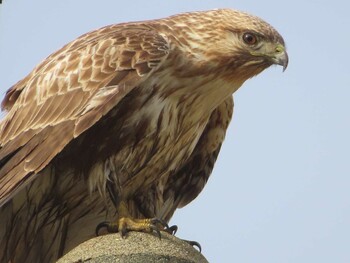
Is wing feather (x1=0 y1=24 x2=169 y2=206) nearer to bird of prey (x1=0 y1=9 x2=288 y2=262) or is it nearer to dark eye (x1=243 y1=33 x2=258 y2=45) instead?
bird of prey (x1=0 y1=9 x2=288 y2=262)

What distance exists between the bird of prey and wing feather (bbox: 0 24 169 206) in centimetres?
1

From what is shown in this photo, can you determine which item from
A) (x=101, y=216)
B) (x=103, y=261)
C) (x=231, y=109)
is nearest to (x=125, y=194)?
(x=101, y=216)

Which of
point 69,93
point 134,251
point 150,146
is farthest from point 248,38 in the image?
point 134,251

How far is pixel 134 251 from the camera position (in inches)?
235

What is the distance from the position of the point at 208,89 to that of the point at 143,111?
2.56 ft

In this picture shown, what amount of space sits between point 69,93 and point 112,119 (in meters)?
0.50

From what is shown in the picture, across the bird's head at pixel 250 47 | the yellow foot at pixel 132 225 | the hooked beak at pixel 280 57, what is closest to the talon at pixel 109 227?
the yellow foot at pixel 132 225

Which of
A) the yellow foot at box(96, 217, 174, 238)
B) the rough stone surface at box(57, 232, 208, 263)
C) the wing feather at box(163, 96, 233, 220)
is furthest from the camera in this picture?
the wing feather at box(163, 96, 233, 220)

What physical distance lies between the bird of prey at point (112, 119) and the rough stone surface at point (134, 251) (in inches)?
46.5

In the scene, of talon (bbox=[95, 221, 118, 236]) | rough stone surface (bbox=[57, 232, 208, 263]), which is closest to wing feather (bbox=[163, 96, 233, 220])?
talon (bbox=[95, 221, 118, 236])

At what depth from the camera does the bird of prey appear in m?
8.00

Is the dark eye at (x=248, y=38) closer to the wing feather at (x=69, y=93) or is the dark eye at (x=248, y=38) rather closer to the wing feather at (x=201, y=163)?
the wing feather at (x=201, y=163)

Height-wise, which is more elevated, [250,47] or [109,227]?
[250,47]

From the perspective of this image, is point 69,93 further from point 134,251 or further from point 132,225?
point 134,251
